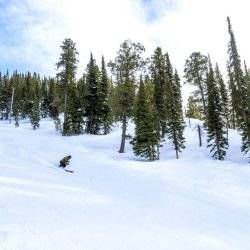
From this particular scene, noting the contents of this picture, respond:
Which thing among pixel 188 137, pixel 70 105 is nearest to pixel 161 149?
pixel 188 137

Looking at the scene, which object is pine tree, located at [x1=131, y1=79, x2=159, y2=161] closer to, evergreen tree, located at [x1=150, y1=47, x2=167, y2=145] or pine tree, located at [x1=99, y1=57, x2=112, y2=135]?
evergreen tree, located at [x1=150, y1=47, x2=167, y2=145]

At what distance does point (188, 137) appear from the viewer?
51.4 metres

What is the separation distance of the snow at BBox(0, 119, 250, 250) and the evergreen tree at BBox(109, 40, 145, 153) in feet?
38.4

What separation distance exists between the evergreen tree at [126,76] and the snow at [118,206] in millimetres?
11714

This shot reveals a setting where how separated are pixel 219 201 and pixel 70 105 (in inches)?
1499

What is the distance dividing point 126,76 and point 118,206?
29788mm

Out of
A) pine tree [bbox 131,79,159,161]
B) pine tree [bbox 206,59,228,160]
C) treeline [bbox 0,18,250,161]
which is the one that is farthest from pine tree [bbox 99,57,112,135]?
pine tree [bbox 206,59,228,160]

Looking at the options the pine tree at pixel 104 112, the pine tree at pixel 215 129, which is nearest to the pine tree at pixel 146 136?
the pine tree at pixel 215 129

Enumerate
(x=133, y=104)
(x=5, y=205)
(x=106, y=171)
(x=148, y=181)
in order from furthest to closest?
(x=133, y=104)
(x=106, y=171)
(x=148, y=181)
(x=5, y=205)

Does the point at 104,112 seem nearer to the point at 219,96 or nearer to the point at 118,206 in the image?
the point at 219,96

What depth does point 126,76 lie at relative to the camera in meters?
43.4

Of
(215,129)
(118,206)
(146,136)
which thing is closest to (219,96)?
(215,129)

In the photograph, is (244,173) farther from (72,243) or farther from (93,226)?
(72,243)

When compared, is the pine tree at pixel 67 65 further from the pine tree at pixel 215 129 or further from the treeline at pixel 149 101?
the pine tree at pixel 215 129
